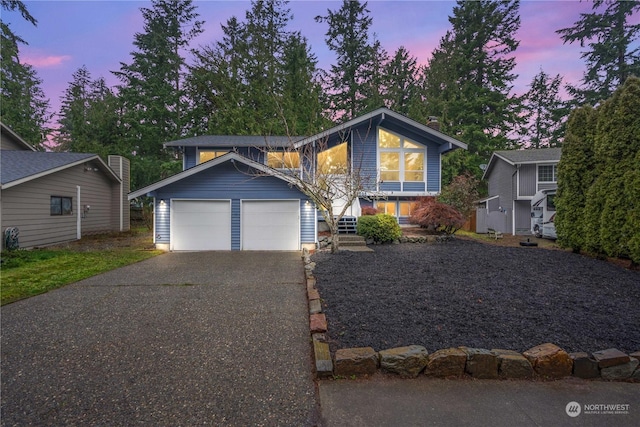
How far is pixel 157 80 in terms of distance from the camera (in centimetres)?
2461

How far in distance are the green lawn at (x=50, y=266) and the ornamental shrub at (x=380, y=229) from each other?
7704 mm

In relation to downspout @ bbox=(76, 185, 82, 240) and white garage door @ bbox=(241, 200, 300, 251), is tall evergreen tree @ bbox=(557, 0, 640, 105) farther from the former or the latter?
downspout @ bbox=(76, 185, 82, 240)

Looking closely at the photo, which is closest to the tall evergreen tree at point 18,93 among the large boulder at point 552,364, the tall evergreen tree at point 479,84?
the large boulder at point 552,364

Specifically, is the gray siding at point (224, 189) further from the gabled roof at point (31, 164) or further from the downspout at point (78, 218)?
the downspout at point (78, 218)

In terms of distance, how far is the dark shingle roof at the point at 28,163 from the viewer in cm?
1031

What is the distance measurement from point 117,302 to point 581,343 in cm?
663

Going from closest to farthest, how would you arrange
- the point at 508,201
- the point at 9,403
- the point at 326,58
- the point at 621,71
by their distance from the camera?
the point at 9,403 < the point at 508,201 < the point at 621,71 < the point at 326,58

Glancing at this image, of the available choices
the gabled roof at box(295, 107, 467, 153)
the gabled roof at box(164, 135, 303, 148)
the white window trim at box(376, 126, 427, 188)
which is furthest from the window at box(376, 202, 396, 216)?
the gabled roof at box(164, 135, 303, 148)

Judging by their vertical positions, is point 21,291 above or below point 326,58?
below

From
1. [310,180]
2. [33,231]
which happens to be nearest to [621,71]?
[310,180]

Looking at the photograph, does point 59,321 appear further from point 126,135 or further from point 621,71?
point 621,71

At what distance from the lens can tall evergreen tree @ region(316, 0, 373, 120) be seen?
27625 mm

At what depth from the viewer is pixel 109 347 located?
3357 mm

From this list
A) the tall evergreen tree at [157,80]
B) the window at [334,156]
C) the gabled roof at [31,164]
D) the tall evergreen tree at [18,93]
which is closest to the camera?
the gabled roof at [31,164]
